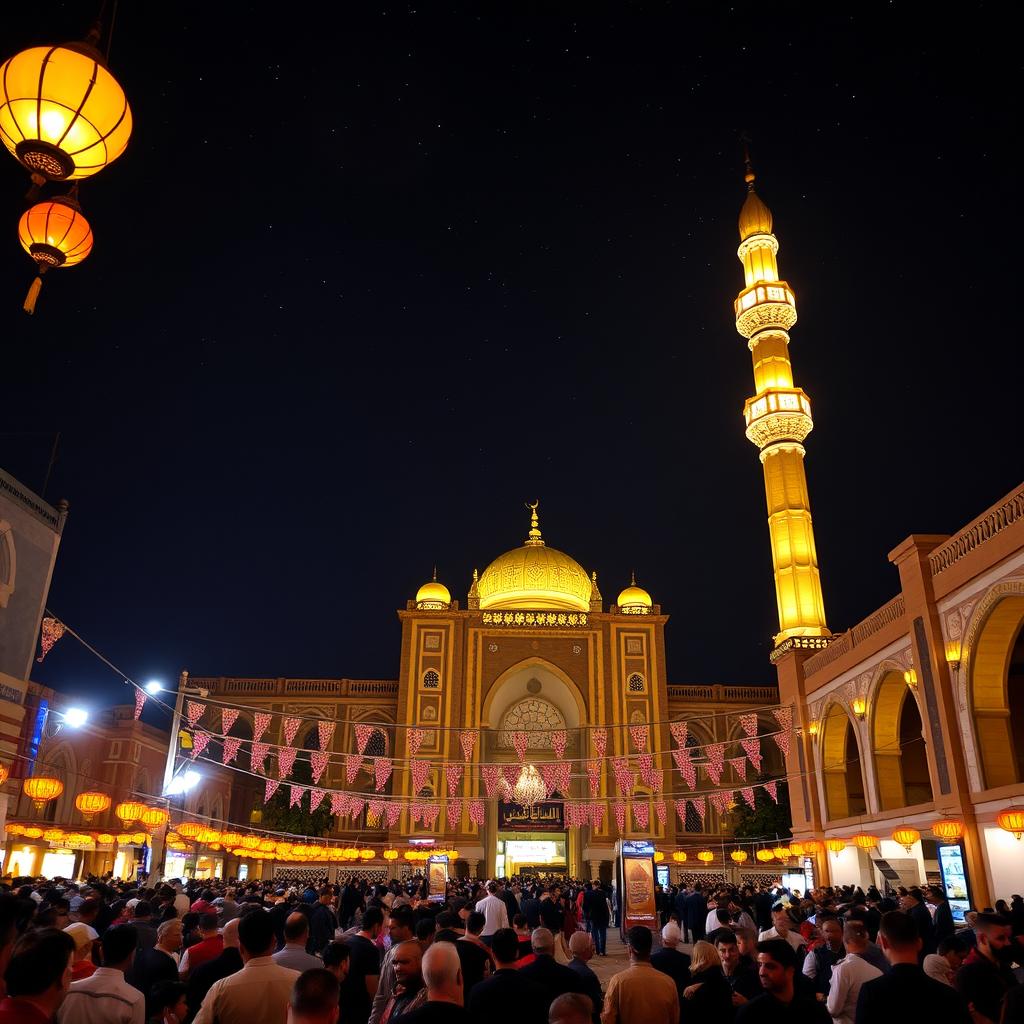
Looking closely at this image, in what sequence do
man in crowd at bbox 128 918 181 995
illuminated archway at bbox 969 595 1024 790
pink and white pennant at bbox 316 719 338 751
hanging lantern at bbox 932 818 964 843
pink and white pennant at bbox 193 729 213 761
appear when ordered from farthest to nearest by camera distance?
pink and white pennant at bbox 316 719 338 751 → pink and white pennant at bbox 193 729 213 761 → hanging lantern at bbox 932 818 964 843 → illuminated archway at bbox 969 595 1024 790 → man in crowd at bbox 128 918 181 995

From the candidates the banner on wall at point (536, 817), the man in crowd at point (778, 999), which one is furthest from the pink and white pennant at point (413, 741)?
the man in crowd at point (778, 999)

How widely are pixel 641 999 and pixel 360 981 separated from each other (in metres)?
2.00

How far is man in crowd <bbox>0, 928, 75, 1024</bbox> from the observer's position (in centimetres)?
327

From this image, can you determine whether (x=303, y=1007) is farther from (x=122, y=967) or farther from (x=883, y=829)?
(x=883, y=829)

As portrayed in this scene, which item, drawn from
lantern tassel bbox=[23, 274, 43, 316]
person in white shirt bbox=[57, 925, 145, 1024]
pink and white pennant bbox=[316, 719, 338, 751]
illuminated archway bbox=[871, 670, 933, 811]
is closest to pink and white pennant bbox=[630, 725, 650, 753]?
pink and white pennant bbox=[316, 719, 338, 751]

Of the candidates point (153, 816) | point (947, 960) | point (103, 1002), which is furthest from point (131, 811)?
point (947, 960)

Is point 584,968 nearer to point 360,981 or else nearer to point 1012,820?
point 360,981

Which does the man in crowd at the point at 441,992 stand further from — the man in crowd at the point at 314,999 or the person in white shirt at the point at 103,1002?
the person in white shirt at the point at 103,1002

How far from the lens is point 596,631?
38375 mm

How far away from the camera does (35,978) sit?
10.9 ft

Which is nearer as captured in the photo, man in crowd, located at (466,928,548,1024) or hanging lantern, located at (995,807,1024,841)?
man in crowd, located at (466,928,548,1024)

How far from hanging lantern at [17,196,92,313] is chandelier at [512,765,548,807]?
30.6 metres

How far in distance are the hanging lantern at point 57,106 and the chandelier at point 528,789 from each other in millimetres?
31582

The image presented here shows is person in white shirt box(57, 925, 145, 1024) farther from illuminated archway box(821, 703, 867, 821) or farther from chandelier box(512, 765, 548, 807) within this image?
chandelier box(512, 765, 548, 807)
